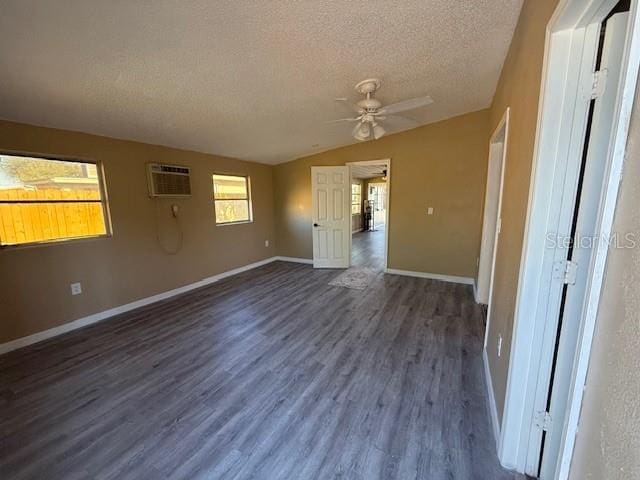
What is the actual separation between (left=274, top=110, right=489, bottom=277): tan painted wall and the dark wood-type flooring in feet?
4.49

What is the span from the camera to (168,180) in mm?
3820

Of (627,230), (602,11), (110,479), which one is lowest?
(110,479)

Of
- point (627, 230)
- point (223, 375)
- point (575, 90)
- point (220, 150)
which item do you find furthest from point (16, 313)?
point (575, 90)

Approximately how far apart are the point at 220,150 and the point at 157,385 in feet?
11.4

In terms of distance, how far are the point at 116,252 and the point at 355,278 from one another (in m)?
3.52

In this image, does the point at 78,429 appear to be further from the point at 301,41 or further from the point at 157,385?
the point at 301,41

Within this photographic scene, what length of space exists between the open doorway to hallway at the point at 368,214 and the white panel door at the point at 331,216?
41 cm

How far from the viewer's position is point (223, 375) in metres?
2.24

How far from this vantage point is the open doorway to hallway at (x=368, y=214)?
5.86 meters

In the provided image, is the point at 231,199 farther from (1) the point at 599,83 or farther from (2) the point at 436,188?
(1) the point at 599,83

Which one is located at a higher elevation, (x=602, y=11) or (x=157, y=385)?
(x=602, y=11)

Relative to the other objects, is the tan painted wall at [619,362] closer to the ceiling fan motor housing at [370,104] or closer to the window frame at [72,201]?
the ceiling fan motor housing at [370,104]

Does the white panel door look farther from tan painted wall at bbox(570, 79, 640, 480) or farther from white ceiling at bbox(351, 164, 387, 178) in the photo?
tan painted wall at bbox(570, 79, 640, 480)

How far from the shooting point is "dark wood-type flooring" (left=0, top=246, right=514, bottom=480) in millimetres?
1510
